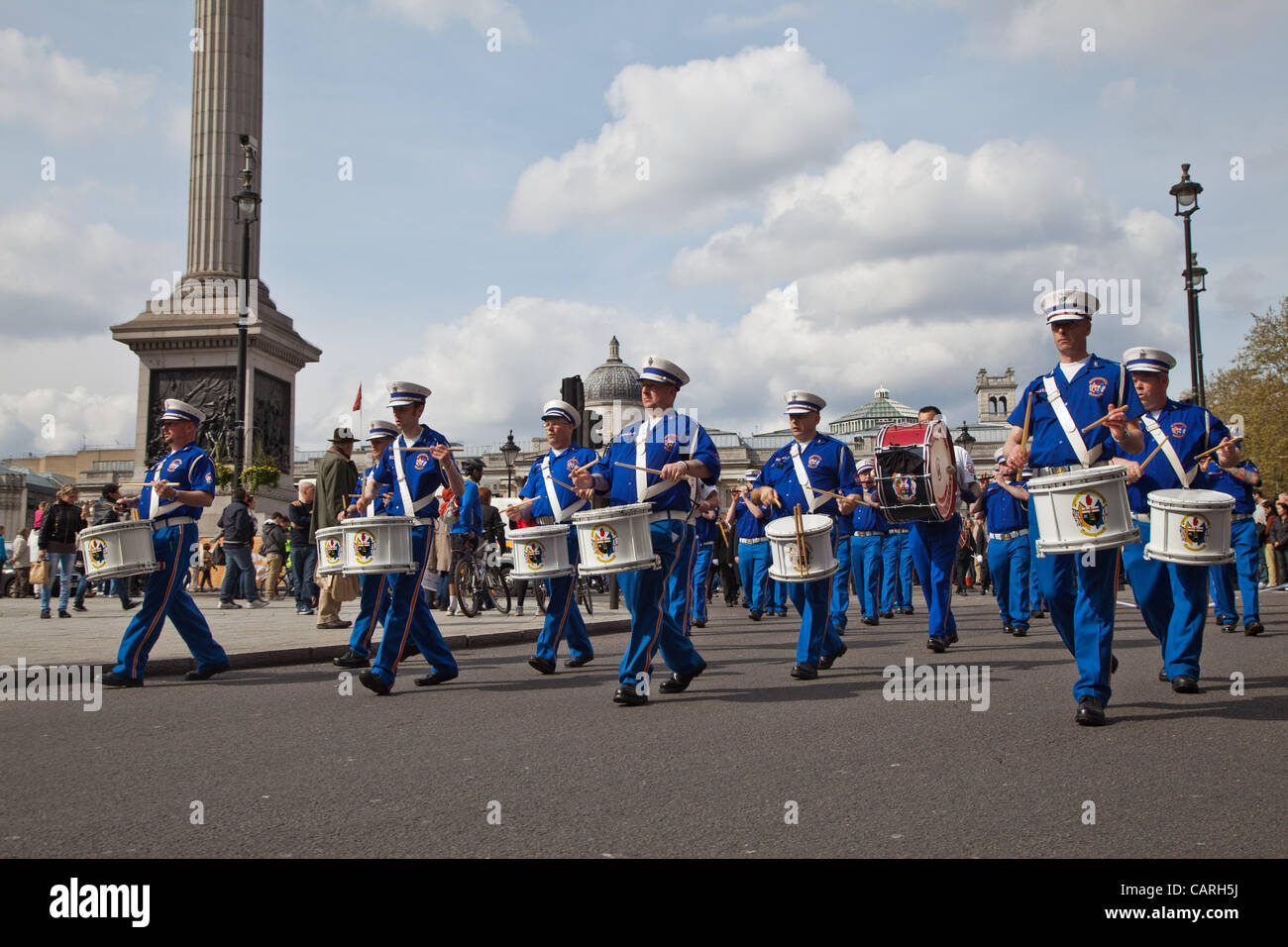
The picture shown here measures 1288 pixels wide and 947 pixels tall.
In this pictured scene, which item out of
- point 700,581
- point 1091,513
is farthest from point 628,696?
point 700,581

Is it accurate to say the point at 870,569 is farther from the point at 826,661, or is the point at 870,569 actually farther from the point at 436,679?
the point at 436,679

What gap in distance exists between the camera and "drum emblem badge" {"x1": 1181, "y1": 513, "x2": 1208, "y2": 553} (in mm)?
7094

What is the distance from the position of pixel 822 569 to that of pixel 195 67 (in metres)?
29.4

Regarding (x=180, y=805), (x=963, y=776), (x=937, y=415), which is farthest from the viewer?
(x=937, y=415)

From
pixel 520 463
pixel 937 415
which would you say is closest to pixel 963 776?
pixel 937 415

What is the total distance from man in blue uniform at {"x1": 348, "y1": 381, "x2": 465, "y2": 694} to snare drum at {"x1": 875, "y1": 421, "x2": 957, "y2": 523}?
15.3ft

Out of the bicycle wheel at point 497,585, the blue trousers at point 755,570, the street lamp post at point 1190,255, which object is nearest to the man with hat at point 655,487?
the blue trousers at point 755,570

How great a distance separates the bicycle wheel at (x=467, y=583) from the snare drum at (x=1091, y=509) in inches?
452

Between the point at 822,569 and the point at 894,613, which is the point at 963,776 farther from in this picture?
the point at 894,613

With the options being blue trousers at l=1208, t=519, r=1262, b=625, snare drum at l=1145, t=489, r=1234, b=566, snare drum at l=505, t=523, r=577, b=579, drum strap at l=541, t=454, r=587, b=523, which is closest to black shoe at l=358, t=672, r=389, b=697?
snare drum at l=505, t=523, r=577, b=579

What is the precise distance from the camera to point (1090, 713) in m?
6.20

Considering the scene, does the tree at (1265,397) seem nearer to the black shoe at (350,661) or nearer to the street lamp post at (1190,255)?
the street lamp post at (1190,255)

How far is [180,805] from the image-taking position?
4719mm
